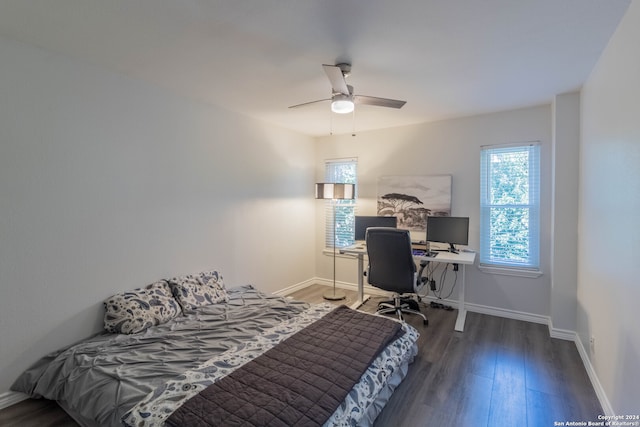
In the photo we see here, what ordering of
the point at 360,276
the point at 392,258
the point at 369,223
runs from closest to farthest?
the point at 392,258 → the point at 360,276 → the point at 369,223

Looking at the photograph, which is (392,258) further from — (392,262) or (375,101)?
(375,101)

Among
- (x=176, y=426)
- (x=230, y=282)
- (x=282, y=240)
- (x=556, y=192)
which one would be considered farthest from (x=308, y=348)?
(x=556, y=192)

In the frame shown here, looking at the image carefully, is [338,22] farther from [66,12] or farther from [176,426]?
[176,426]

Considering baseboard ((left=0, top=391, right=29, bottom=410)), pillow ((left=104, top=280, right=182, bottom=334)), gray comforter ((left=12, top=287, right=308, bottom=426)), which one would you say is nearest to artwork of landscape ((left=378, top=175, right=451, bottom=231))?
gray comforter ((left=12, top=287, right=308, bottom=426))

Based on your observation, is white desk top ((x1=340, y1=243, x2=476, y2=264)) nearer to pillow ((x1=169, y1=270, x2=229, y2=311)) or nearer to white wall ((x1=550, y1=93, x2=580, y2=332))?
white wall ((x1=550, y1=93, x2=580, y2=332))

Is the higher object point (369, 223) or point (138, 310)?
point (369, 223)

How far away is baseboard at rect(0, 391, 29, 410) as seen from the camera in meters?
2.06

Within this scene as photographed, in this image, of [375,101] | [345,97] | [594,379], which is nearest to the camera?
[594,379]

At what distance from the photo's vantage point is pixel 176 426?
1430 millimetres

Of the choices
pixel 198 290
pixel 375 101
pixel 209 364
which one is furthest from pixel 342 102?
pixel 198 290

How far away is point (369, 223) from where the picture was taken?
435cm

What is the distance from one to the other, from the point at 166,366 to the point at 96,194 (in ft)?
5.09

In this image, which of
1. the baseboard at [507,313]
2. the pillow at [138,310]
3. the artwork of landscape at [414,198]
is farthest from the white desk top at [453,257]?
the pillow at [138,310]

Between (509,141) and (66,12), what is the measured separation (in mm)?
4196
